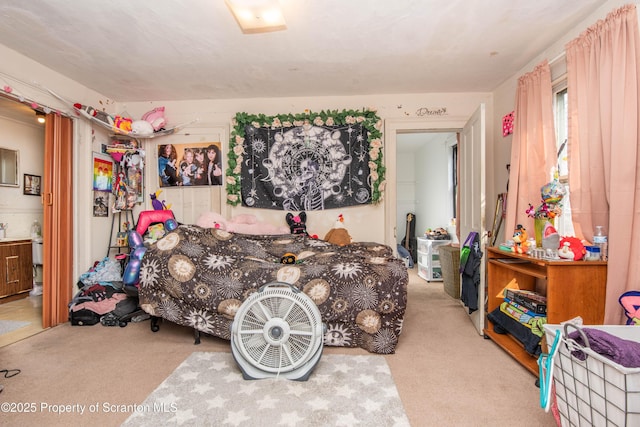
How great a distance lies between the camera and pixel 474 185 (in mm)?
2965

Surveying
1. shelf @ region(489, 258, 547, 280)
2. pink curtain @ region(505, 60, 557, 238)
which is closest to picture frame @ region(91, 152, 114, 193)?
shelf @ region(489, 258, 547, 280)

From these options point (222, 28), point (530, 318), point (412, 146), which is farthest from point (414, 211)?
point (222, 28)

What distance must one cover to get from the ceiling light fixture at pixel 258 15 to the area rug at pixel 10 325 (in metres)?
3.29

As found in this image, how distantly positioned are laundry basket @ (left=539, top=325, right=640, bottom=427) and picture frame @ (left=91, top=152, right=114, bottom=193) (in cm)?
406

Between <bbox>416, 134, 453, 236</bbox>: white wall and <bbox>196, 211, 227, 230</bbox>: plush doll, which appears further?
<bbox>416, 134, 453, 236</bbox>: white wall

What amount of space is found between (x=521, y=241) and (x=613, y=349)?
4.39 ft

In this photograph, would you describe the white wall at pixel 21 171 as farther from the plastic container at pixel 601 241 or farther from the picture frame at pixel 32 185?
the plastic container at pixel 601 241

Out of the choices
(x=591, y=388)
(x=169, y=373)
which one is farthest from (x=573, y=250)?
(x=169, y=373)

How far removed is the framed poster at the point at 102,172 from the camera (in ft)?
11.2

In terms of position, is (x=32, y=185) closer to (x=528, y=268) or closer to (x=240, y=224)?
(x=240, y=224)

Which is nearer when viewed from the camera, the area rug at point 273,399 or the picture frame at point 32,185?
the area rug at point 273,399

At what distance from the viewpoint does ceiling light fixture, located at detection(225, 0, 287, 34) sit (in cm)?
192

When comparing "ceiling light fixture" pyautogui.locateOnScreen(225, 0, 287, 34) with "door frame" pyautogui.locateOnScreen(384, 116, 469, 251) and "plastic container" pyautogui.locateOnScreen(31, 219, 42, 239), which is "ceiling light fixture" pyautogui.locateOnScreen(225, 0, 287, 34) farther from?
"plastic container" pyautogui.locateOnScreen(31, 219, 42, 239)

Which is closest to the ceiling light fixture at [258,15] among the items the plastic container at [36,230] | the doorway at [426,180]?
the doorway at [426,180]
